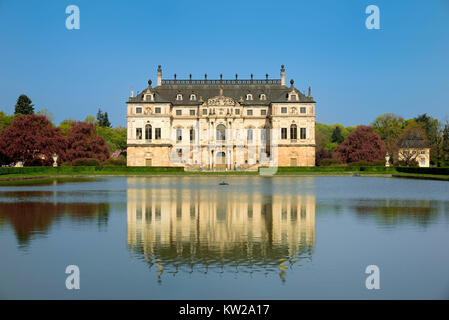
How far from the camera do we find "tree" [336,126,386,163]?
3681 inches

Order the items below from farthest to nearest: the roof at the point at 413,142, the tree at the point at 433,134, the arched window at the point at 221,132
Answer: the roof at the point at 413,142 < the tree at the point at 433,134 < the arched window at the point at 221,132

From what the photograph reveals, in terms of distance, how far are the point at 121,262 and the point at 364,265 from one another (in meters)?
5.65

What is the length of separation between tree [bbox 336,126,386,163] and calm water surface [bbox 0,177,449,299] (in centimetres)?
7467

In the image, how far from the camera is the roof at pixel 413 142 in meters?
102

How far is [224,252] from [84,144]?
8317 cm

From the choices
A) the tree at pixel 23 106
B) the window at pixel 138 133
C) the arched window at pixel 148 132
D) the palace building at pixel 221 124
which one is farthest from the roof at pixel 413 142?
the tree at pixel 23 106

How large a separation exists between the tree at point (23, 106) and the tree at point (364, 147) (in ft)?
229

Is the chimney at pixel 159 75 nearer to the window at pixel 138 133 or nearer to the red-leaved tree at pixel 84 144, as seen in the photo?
the window at pixel 138 133

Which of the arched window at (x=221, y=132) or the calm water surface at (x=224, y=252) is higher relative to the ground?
the arched window at (x=221, y=132)

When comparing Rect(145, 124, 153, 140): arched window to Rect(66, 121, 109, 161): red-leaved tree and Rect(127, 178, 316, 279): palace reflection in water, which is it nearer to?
Rect(66, 121, 109, 161): red-leaved tree

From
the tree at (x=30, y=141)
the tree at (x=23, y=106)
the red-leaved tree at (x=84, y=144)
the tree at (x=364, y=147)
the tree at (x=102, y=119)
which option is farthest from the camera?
the tree at (x=102, y=119)

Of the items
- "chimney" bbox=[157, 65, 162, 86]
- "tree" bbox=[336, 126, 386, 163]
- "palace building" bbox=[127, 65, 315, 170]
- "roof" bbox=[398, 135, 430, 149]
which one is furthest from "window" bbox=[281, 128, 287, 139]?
"roof" bbox=[398, 135, 430, 149]

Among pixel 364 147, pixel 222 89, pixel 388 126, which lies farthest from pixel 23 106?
pixel 388 126

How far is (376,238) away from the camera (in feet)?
46.5
